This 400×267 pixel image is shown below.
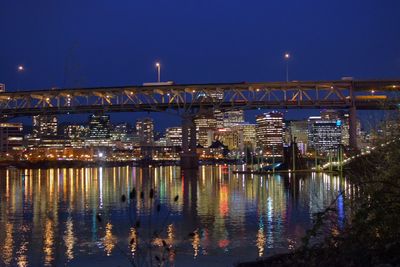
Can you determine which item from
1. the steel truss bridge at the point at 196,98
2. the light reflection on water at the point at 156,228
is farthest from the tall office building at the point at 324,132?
the light reflection on water at the point at 156,228

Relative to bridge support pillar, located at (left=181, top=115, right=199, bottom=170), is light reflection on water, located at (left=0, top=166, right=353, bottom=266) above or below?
below

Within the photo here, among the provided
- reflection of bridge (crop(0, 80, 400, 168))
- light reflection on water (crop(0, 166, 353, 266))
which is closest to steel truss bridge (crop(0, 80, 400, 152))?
reflection of bridge (crop(0, 80, 400, 168))

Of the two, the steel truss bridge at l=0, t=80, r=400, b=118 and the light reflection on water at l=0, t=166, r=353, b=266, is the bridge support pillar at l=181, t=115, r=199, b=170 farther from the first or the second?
the light reflection on water at l=0, t=166, r=353, b=266

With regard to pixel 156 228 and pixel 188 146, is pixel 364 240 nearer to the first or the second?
pixel 156 228

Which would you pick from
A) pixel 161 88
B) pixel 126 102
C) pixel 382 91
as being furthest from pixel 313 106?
pixel 126 102

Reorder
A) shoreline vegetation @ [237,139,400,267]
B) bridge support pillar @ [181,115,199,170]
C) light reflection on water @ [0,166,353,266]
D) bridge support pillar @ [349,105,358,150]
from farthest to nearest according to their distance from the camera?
bridge support pillar @ [181,115,199,170] → bridge support pillar @ [349,105,358,150] → light reflection on water @ [0,166,353,266] → shoreline vegetation @ [237,139,400,267]

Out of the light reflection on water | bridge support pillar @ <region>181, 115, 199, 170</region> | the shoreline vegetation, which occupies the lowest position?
the light reflection on water

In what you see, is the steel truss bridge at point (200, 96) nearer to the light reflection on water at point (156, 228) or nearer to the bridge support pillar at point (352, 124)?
the bridge support pillar at point (352, 124)

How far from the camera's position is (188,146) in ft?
415

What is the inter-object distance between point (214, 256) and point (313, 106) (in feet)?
330

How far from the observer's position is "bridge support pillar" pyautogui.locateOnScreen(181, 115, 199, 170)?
124 metres

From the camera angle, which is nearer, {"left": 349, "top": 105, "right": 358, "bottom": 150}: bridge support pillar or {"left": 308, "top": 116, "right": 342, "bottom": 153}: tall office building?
{"left": 349, "top": 105, "right": 358, "bottom": 150}: bridge support pillar

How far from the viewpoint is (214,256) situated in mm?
18688

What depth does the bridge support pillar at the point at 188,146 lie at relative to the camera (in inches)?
4887
